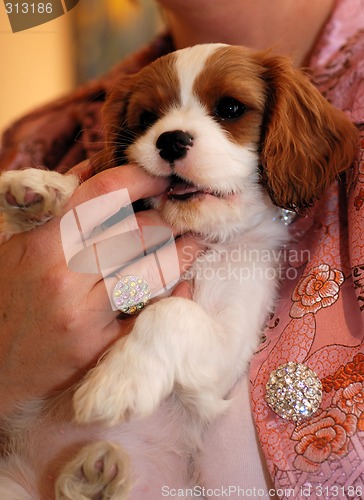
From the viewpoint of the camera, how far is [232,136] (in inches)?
48.7

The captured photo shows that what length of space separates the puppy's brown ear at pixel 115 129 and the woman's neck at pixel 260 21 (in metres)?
0.30

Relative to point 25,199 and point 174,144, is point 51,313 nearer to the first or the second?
point 25,199

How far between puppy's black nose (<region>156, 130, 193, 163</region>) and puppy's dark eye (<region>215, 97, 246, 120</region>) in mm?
140

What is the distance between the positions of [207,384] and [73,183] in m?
0.56

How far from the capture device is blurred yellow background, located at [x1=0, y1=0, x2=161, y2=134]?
1.60m

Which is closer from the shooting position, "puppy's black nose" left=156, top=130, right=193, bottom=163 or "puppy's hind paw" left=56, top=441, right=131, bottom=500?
"puppy's hind paw" left=56, top=441, right=131, bottom=500

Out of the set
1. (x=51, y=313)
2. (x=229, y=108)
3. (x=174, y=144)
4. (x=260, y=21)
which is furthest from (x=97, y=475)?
(x=260, y=21)

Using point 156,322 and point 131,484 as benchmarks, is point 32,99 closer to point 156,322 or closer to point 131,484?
point 156,322

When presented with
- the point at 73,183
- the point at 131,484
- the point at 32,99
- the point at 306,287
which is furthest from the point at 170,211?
the point at 32,99

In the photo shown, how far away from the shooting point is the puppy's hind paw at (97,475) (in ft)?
3.40

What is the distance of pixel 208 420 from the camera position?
1.14 m

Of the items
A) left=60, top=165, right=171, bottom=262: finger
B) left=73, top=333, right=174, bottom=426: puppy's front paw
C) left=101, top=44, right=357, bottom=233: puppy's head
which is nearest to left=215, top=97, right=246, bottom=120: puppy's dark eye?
left=101, top=44, right=357, bottom=233: puppy's head

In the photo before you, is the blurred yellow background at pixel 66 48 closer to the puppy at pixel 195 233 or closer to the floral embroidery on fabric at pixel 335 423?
the puppy at pixel 195 233

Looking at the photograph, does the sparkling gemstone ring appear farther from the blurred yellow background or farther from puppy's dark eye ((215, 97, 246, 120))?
the blurred yellow background
